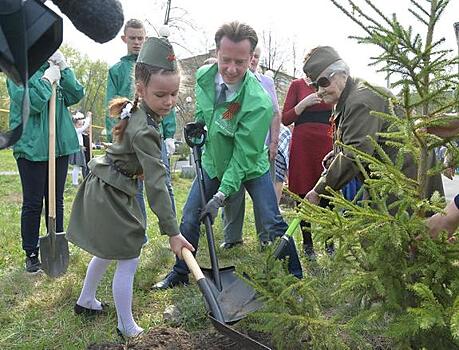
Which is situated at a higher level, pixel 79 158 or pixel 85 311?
pixel 85 311

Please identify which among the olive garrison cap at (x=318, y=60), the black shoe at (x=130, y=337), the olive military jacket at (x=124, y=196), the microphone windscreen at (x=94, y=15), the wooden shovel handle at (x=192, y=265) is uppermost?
the microphone windscreen at (x=94, y=15)

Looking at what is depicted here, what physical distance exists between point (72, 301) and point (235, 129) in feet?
4.98

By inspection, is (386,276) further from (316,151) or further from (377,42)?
(316,151)

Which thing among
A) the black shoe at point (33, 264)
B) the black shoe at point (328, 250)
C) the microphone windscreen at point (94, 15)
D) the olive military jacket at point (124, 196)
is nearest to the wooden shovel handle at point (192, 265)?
the olive military jacket at point (124, 196)

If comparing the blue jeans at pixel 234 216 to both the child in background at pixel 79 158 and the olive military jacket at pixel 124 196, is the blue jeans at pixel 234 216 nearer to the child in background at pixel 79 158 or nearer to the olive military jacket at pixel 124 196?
the olive military jacket at pixel 124 196

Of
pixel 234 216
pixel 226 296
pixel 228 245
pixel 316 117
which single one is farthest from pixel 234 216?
pixel 226 296

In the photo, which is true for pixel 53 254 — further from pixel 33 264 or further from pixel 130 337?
pixel 130 337

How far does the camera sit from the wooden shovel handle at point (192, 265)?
8.47 ft

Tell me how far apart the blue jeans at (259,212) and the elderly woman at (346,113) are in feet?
1.75

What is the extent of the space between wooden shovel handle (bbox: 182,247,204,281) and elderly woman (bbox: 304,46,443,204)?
79 cm

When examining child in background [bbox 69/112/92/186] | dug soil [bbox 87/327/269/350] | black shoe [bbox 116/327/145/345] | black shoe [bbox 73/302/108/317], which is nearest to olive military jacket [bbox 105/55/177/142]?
black shoe [bbox 73/302/108/317]

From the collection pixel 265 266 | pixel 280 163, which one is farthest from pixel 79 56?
pixel 265 266

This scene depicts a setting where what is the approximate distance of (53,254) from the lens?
12.3 ft

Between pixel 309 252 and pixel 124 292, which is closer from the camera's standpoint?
pixel 124 292
